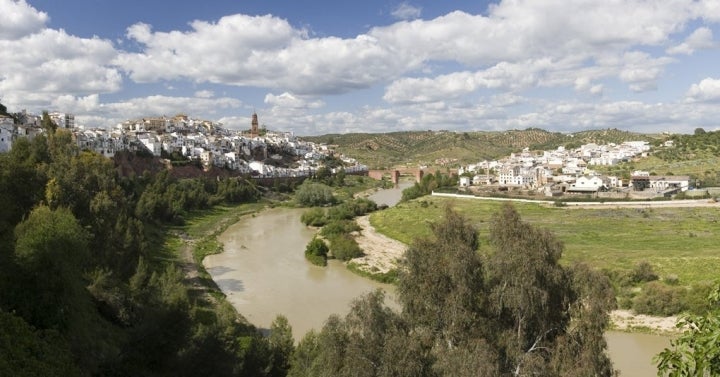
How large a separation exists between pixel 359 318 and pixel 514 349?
10.1ft

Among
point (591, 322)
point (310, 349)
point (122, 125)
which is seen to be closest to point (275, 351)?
point (310, 349)

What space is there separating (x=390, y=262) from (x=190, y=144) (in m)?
61.1

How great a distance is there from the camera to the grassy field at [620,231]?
31938 mm

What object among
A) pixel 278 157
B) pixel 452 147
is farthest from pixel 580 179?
pixel 452 147

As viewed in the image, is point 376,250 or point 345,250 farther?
point 376,250

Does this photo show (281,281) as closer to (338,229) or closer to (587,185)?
(338,229)

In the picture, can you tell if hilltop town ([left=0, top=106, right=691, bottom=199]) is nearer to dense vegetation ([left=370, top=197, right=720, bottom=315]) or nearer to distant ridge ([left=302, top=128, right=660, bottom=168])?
dense vegetation ([left=370, top=197, right=720, bottom=315])

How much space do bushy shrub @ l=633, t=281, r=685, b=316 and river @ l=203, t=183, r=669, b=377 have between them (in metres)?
2.57

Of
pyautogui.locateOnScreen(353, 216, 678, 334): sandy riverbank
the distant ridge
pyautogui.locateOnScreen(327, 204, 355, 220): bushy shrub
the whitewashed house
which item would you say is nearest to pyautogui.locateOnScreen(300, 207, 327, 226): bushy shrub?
pyautogui.locateOnScreen(327, 204, 355, 220): bushy shrub

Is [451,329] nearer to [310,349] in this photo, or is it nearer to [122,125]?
[310,349]

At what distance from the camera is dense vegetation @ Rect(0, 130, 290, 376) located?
11.7 metres

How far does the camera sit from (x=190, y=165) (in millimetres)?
76625

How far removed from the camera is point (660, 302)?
24547mm

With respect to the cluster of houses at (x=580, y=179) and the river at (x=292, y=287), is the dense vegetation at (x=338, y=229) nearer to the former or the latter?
the river at (x=292, y=287)
